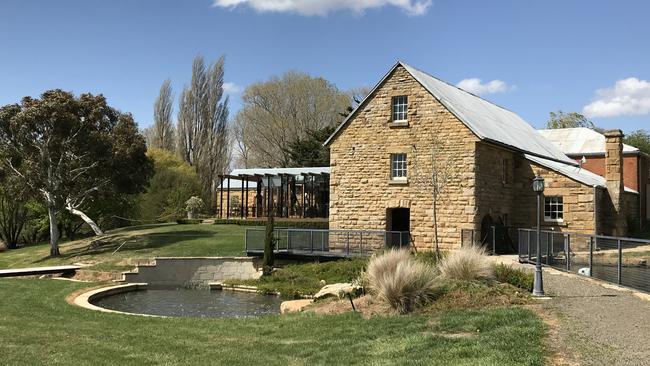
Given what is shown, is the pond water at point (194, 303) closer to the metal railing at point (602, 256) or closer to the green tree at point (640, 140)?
the metal railing at point (602, 256)

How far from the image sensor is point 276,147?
57.3 metres

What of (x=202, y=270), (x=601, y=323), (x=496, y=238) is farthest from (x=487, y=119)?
(x=601, y=323)

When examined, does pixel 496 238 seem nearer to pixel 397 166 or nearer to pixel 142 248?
pixel 397 166

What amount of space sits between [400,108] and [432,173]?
3.56 meters

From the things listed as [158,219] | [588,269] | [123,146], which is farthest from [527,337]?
[158,219]

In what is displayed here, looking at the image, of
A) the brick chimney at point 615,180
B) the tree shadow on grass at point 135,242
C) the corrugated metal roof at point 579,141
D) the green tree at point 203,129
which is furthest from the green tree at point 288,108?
the brick chimney at point 615,180

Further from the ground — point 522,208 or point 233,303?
point 522,208

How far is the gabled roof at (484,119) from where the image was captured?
24469 millimetres

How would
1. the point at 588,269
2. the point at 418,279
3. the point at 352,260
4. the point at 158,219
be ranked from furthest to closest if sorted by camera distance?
the point at 158,219, the point at 352,260, the point at 588,269, the point at 418,279

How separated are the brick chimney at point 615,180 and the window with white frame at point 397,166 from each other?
1201cm

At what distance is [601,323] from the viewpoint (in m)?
8.84

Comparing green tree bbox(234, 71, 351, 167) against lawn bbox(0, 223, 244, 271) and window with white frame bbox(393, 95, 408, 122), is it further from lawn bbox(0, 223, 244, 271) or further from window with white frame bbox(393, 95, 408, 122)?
window with white frame bbox(393, 95, 408, 122)

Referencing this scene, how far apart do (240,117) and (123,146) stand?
28.1 metres

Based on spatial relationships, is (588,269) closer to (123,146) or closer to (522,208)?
(522,208)
